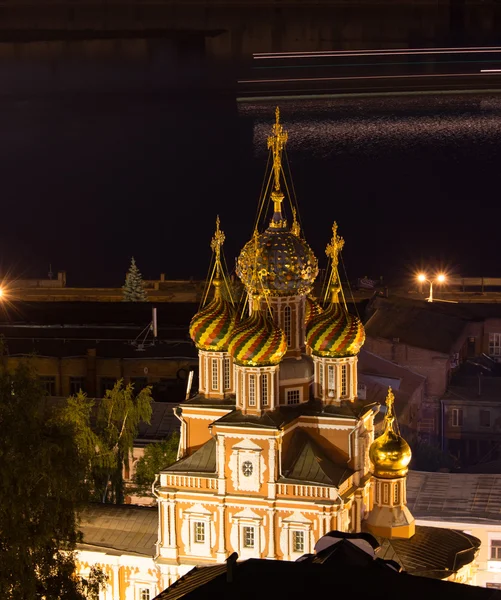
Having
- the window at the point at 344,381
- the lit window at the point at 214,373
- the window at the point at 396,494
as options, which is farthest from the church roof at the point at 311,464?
the lit window at the point at 214,373

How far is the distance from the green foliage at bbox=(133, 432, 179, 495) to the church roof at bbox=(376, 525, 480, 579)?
5036 mm

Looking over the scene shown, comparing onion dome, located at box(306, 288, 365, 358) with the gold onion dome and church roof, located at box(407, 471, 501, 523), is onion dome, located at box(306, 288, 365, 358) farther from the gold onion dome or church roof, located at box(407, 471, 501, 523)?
church roof, located at box(407, 471, 501, 523)

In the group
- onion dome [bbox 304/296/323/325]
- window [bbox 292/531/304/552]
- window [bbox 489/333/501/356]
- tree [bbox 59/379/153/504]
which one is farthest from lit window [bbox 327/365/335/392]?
window [bbox 489/333/501/356]

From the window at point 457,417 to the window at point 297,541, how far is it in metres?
11.7

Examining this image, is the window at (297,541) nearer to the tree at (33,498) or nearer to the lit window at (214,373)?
the lit window at (214,373)

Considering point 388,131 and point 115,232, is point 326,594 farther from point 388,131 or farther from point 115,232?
point 388,131

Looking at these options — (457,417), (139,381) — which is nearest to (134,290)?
(139,381)

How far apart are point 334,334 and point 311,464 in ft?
5.09

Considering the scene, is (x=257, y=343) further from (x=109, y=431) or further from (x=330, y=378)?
(x=109, y=431)

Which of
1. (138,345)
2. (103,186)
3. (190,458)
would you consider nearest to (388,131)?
(103,186)

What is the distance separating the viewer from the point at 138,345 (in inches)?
1501

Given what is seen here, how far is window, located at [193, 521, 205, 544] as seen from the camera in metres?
23.3

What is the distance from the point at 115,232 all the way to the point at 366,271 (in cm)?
1346

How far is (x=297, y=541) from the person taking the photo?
2292cm
